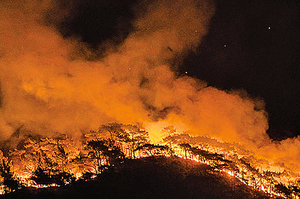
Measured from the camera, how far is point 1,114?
6.82 m

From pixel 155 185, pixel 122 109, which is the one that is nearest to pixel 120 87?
pixel 122 109

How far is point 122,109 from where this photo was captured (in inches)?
283

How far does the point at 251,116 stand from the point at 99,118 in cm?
416

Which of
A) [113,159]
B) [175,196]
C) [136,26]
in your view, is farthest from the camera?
[136,26]

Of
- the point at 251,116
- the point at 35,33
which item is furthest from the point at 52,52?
the point at 251,116

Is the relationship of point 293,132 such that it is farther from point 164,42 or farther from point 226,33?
point 164,42

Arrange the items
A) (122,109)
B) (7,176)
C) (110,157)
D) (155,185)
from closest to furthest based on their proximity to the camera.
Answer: (155,185)
(7,176)
(110,157)
(122,109)

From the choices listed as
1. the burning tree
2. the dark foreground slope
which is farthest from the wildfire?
the dark foreground slope

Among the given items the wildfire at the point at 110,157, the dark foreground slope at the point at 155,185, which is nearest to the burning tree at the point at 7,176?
the wildfire at the point at 110,157

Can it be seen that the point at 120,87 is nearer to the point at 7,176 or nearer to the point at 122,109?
the point at 122,109

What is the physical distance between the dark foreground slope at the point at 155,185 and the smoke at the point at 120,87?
103 centimetres

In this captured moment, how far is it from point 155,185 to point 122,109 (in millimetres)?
2493

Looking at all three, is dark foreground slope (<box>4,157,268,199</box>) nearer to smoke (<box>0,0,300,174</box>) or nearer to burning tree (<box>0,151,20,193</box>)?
burning tree (<box>0,151,20,193</box>)

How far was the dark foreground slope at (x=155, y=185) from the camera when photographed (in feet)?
17.5
